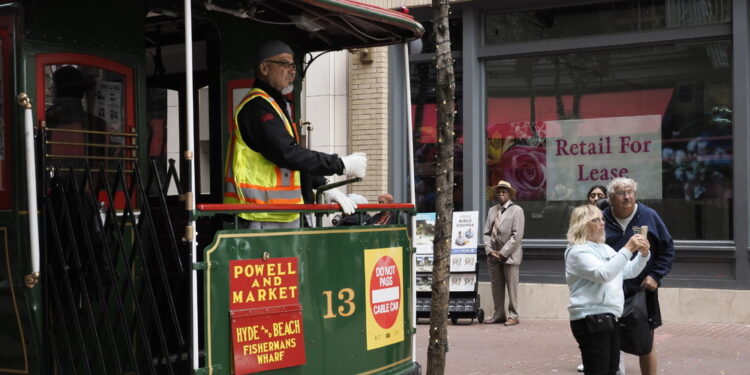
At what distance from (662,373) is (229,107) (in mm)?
4823

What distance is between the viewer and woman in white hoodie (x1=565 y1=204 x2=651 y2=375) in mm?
6707

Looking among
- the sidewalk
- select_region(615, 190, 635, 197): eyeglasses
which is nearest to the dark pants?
select_region(615, 190, 635, 197): eyeglasses

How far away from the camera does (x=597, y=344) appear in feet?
22.1

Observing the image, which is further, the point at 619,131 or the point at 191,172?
the point at 619,131

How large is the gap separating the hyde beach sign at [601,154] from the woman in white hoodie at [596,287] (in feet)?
21.8

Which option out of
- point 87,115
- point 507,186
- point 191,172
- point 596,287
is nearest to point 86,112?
point 87,115

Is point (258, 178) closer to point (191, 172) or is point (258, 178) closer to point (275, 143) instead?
point (275, 143)

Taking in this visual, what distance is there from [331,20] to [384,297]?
1.95 m

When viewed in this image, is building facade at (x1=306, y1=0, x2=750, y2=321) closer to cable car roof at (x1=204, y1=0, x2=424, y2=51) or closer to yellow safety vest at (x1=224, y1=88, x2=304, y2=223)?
cable car roof at (x1=204, y1=0, x2=424, y2=51)

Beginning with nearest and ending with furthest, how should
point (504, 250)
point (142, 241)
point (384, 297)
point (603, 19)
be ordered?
point (142, 241)
point (384, 297)
point (504, 250)
point (603, 19)

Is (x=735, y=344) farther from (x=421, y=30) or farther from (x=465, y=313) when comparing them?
(x=421, y=30)

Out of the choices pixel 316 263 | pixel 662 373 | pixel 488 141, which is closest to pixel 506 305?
pixel 488 141

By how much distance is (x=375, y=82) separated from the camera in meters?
14.8

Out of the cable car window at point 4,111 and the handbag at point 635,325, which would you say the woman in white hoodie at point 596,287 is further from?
the cable car window at point 4,111
